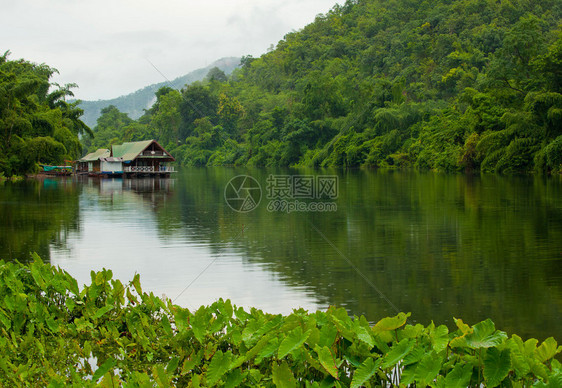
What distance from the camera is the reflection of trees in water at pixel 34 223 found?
11.8 metres

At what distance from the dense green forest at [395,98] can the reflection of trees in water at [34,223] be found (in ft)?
92.6

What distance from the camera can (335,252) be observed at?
37.7 ft

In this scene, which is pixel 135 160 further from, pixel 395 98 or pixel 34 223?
pixel 34 223

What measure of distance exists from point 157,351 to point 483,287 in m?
5.36

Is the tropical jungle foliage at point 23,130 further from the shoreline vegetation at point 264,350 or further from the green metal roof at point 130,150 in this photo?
the shoreline vegetation at point 264,350

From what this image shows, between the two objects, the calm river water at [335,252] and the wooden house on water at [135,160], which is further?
the wooden house on water at [135,160]

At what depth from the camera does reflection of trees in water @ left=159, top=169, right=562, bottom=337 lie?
746 cm

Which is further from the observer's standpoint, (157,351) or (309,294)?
(309,294)

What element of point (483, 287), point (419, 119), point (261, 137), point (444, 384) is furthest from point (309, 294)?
point (261, 137)

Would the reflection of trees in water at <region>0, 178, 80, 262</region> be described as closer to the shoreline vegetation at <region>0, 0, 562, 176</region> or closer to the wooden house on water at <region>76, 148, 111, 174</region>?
the shoreline vegetation at <region>0, 0, 562, 176</region>

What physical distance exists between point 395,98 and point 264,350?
68899mm

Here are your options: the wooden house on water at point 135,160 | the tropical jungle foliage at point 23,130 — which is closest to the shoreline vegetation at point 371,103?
the tropical jungle foliage at point 23,130

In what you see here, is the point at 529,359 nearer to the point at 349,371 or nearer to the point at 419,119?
the point at 349,371

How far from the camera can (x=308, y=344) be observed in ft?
11.4
